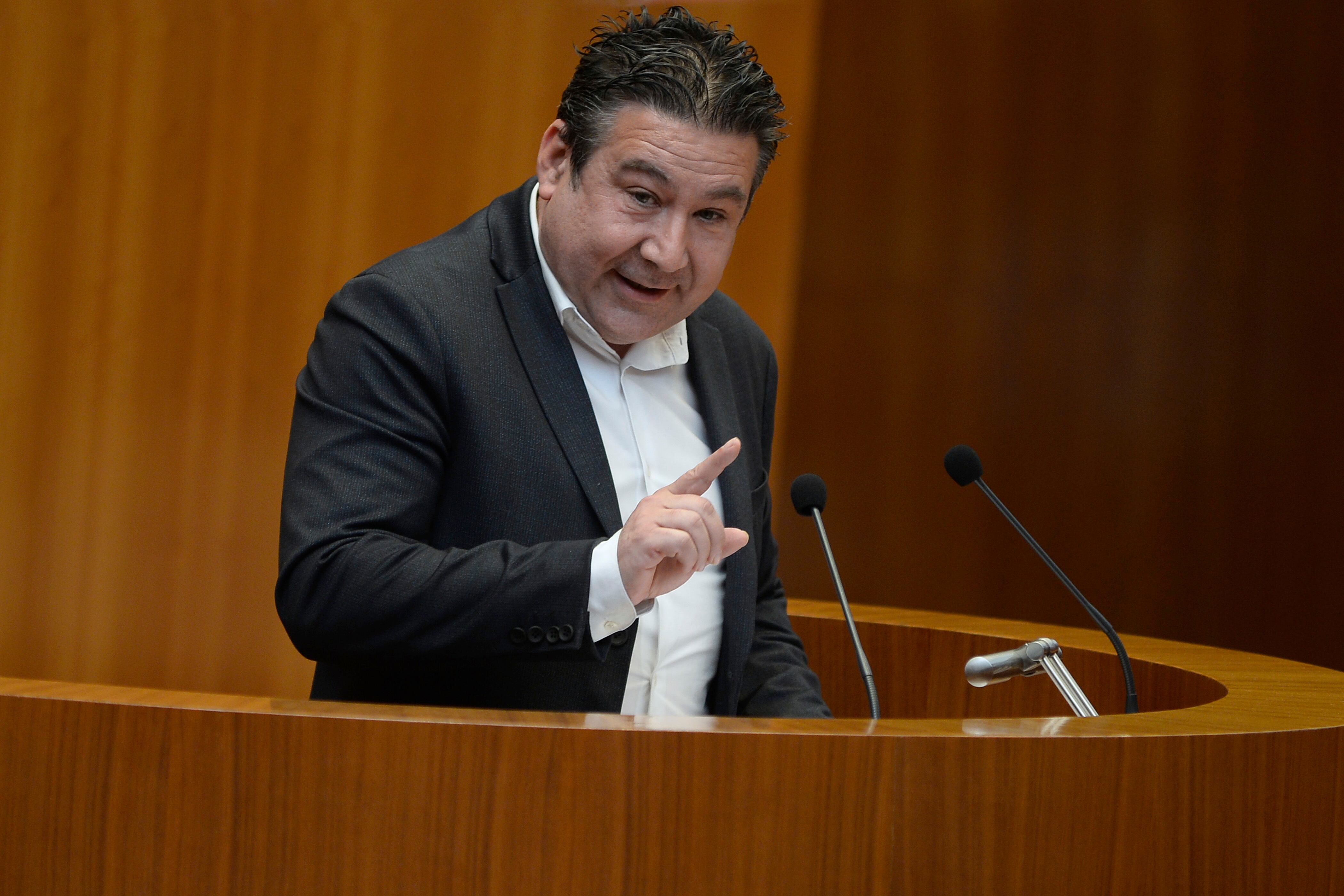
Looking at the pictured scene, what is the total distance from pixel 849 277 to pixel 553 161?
99.2 inches

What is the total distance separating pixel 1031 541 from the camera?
1.50 metres

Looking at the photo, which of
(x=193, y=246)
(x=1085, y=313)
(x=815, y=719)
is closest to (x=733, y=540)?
(x=815, y=719)

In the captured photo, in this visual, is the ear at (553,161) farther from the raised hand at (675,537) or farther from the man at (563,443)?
the raised hand at (675,537)

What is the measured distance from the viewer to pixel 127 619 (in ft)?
11.0

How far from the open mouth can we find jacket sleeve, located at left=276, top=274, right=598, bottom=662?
24cm

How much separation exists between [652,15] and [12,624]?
94.9 inches

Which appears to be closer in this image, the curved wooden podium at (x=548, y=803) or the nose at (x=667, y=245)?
the curved wooden podium at (x=548, y=803)

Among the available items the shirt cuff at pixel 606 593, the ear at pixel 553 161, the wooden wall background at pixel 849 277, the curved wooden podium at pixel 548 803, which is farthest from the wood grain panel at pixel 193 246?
the curved wooden podium at pixel 548 803

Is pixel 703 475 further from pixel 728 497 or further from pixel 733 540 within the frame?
pixel 728 497

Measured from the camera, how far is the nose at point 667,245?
1410 millimetres

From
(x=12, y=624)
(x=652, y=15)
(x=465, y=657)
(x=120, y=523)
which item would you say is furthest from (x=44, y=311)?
(x=465, y=657)

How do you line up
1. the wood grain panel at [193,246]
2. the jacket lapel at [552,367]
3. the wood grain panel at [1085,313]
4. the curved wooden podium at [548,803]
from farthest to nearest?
the wood grain panel at [1085,313]
the wood grain panel at [193,246]
the jacket lapel at [552,367]
the curved wooden podium at [548,803]

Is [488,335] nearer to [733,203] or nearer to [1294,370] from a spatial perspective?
[733,203]

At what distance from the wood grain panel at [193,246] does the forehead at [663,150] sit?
2.19m
